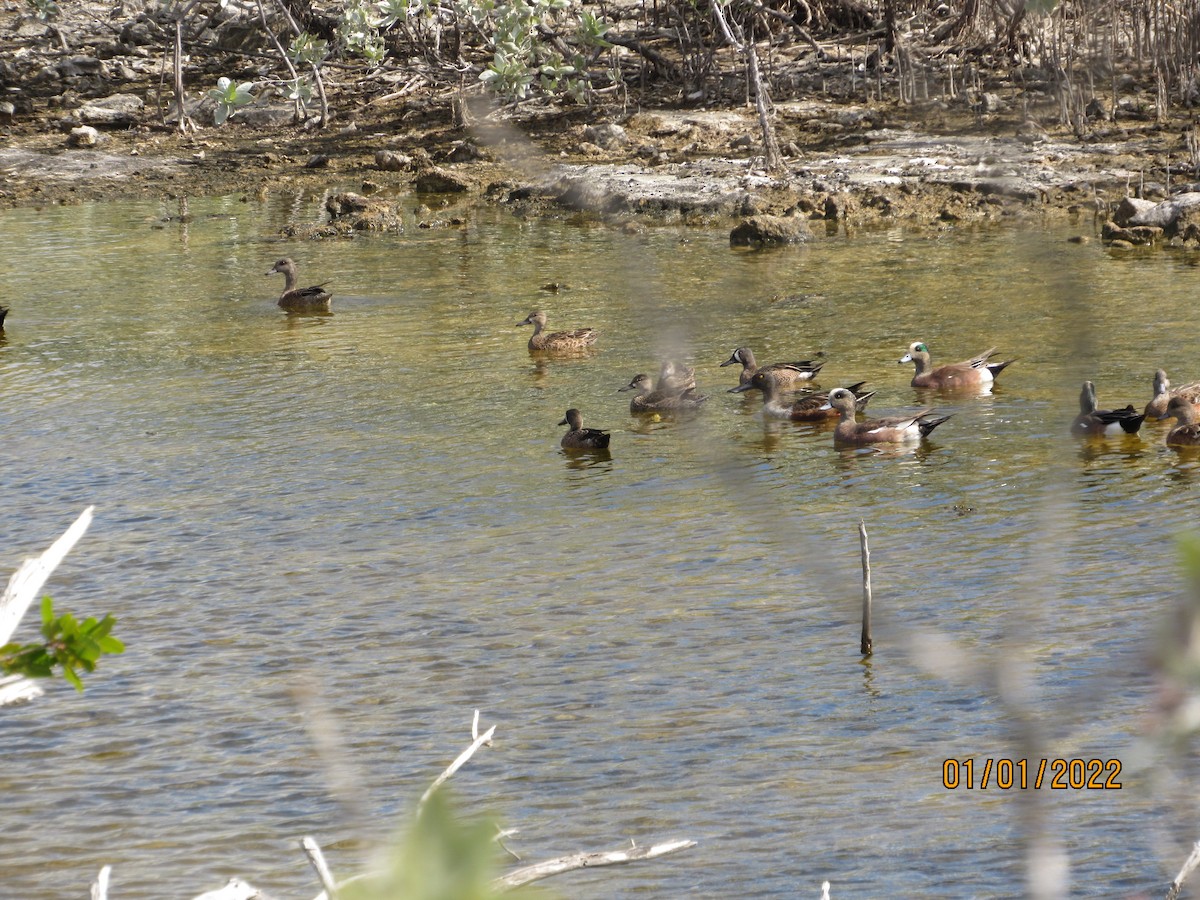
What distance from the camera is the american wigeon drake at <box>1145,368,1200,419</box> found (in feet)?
38.4

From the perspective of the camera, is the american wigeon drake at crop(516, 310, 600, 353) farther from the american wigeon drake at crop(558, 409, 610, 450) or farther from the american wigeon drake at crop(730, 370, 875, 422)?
the american wigeon drake at crop(558, 409, 610, 450)

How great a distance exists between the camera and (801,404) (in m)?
13.0

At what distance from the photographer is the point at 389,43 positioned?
1248 inches

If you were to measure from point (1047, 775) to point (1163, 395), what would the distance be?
612 centimetres

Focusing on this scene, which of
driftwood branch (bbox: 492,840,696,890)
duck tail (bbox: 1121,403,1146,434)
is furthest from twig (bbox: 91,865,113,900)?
duck tail (bbox: 1121,403,1146,434)

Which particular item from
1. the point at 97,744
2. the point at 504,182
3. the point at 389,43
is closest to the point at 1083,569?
the point at 97,744

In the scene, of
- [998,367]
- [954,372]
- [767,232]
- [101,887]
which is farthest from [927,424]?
[101,887]

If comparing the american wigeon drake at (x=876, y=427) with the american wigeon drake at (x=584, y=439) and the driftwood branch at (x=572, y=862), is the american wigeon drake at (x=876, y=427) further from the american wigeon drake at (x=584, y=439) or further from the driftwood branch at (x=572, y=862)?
the driftwood branch at (x=572, y=862)

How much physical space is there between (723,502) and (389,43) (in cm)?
2306

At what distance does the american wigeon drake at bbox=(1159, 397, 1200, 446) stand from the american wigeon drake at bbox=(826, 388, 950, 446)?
1.62 metres

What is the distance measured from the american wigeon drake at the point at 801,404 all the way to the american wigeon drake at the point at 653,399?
0.55 metres

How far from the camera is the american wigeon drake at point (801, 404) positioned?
508 inches

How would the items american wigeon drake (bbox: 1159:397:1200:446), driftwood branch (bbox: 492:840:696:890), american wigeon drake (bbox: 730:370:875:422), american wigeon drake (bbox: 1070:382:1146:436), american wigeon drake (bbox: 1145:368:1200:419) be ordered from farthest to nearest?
1. american wigeon drake (bbox: 730:370:875:422)
2. american wigeon drake (bbox: 1145:368:1200:419)
3. american wigeon drake (bbox: 1070:382:1146:436)
4. american wigeon drake (bbox: 1159:397:1200:446)
5. driftwood branch (bbox: 492:840:696:890)

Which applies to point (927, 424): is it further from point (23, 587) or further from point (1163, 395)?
point (23, 587)
